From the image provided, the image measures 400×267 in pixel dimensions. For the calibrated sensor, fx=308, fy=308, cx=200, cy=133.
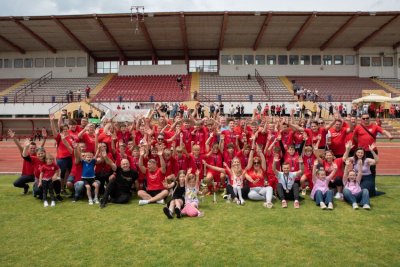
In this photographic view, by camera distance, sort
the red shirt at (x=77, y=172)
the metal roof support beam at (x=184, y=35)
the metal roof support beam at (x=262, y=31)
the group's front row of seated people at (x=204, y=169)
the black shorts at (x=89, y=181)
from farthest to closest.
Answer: the metal roof support beam at (x=184, y=35)
the metal roof support beam at (x=262, y=31)
the red shirt at (x=77, y=172)
the black shorts at (x=89, y=181)
the group's front row of seated people at (x=204, y=169)

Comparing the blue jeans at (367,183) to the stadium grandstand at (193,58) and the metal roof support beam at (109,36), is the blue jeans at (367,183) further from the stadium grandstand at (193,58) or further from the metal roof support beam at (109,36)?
the metal roof support beam at (109,36)

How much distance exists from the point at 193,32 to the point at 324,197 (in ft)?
104

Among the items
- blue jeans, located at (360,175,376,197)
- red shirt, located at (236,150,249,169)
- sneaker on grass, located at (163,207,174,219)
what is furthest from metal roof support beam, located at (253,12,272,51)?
sneaker on grass, located at (163,207,174,219)

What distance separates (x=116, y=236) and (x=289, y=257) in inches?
109

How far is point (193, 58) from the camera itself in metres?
43.8

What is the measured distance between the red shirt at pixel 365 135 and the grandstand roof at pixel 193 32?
2662cm

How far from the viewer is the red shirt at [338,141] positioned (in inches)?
→ 328

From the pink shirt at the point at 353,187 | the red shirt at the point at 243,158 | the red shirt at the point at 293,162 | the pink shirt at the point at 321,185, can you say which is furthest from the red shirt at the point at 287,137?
the pink shirt at the point at 353,187

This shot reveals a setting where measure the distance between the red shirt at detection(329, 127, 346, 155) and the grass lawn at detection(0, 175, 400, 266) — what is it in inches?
66.5

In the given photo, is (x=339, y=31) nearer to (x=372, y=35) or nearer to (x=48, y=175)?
(x=372, y=35)

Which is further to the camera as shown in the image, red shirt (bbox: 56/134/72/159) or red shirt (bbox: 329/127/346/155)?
red shirt (bbox: 329/127/346/155)

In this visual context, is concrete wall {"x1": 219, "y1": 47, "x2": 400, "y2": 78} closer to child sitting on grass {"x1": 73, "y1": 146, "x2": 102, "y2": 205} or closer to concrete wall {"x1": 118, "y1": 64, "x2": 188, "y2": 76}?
concrete wall {"x1": 118, "y1": 64, "x2": 188, "y2": 76}

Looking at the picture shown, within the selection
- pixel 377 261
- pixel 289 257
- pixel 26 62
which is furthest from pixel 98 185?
pixel 26 62

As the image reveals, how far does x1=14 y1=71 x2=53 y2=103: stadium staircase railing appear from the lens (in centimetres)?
3562
